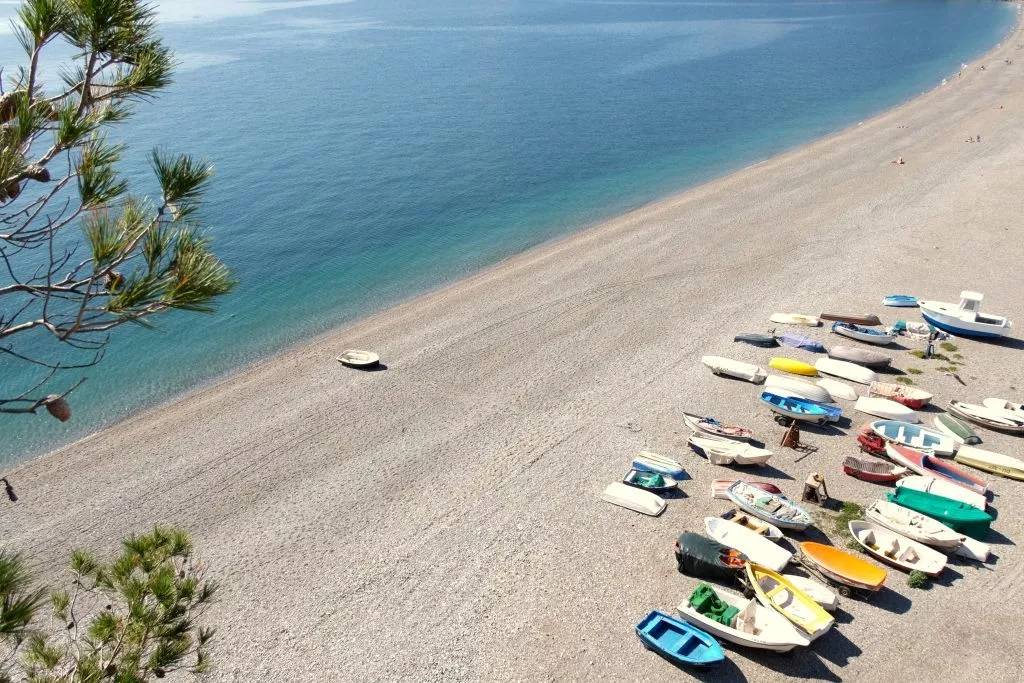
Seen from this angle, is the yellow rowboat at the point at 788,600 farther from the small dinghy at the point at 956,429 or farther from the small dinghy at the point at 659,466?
the small dinghy at the point at 956,429

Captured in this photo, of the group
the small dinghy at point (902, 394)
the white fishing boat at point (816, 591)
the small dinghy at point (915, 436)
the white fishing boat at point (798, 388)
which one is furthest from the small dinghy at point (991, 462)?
the white fishing boat at point (816, 591)

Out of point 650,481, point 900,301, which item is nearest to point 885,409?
point 650,481

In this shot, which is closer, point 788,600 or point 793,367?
point 788,600

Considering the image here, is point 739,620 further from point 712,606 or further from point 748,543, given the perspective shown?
point 748,543

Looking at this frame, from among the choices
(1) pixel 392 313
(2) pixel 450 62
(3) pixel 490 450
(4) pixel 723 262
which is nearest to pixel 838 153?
(4) pixel 723 262

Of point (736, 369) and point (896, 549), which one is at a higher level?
point (736, 369)

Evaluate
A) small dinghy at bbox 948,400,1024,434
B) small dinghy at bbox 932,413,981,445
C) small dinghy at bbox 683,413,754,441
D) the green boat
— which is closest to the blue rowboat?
the green boat
